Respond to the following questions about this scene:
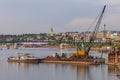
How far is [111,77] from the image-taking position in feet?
137

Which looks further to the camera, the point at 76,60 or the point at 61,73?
the point at 76,60

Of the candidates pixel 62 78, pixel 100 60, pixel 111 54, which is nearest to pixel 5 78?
pixel 62 78

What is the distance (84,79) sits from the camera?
43.6 metres

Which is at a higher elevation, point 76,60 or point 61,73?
point 76,60

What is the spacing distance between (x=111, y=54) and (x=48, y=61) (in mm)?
13091

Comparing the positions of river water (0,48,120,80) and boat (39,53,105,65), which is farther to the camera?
boat (39,53,105,65)

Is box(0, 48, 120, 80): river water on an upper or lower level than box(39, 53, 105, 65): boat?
lower

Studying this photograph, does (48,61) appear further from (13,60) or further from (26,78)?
(26,78)

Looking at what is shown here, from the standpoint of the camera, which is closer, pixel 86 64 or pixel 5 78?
pixel 5 78

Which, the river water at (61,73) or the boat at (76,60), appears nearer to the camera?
the river water at (61,73)

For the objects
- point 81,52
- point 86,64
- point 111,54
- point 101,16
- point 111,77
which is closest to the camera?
point 111,77

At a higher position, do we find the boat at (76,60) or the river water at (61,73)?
the boat at (76,60)

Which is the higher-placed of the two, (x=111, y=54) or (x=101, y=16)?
(x=101, y=16)

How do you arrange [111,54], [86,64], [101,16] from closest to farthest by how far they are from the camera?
[111,54]
[86,64]
[101,16]
